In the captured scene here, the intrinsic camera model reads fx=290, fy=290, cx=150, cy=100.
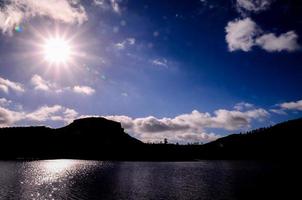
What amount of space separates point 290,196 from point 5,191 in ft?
230

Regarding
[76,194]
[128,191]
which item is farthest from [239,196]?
[76,194]

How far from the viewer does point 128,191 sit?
77.3 metres

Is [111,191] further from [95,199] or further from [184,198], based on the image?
[184,198]

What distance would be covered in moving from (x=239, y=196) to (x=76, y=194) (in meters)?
40.0

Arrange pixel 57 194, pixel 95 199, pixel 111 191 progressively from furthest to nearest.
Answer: pixel 111 191, pixel 57 194, pixel 95 199

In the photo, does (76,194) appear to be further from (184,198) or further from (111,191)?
(184,198)

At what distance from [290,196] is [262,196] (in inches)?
247

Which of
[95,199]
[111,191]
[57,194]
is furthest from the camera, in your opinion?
[111,191]

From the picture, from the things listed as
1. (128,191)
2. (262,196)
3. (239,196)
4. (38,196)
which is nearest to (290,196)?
(262,196)

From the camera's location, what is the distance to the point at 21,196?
67.3 m

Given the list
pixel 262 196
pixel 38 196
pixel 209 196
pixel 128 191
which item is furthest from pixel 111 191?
pixel 262 196

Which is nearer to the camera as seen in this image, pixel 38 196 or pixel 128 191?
pixel 38 196

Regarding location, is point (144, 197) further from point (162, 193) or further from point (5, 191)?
point (5, 191)

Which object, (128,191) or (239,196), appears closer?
(239,196)
